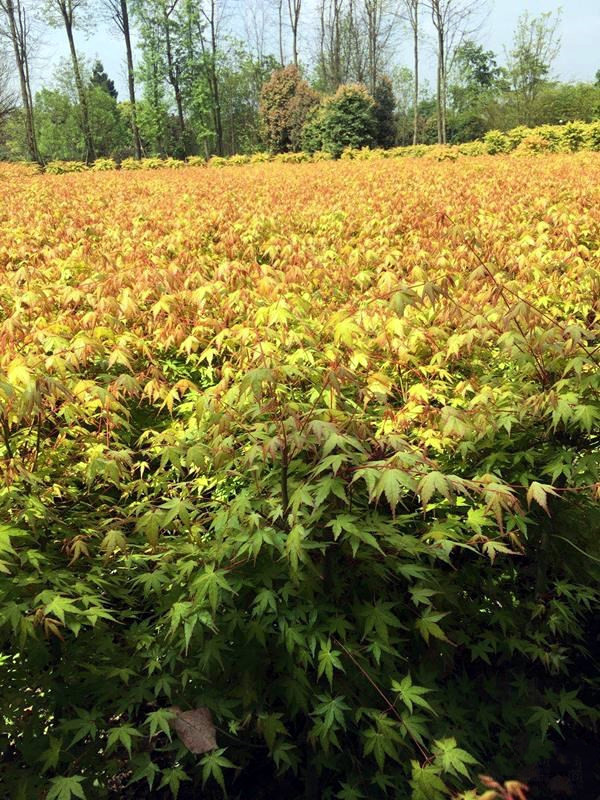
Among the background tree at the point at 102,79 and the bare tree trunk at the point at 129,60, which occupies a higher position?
the background tree at the point at 102,79

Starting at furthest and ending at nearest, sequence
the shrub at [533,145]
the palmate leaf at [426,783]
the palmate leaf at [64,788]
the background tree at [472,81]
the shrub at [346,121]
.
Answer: the background tree at [472,81], the shrub at [346,121], the shrub at [533,145], the palmate leaf at [426,783], the palmate leaf at [64,788]

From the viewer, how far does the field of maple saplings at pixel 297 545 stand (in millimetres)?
1906

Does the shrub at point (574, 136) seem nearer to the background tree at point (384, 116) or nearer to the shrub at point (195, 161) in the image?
the background tree at point (384, 116)

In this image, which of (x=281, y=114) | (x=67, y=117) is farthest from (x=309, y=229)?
(x=67, y=117)

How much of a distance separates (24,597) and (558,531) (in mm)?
2087

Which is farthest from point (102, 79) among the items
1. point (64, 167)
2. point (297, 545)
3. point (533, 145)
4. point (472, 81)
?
point (297, 545)

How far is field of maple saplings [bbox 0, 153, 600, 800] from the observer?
6.25 feet

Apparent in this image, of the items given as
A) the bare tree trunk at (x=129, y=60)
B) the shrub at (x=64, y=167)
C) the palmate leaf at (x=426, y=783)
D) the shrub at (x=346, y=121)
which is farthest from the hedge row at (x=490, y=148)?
the palmate leaf at (x=426, y=783)

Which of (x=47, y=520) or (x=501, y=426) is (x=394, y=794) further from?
(x=47, y=520)

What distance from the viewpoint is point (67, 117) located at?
197ft

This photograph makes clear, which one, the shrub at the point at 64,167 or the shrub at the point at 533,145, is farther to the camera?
the shrub at the point at 64,167

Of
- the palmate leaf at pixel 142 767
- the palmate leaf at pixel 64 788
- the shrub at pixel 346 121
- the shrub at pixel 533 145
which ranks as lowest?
the palmate leaf at pixel 142 767

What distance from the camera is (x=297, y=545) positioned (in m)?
1.80

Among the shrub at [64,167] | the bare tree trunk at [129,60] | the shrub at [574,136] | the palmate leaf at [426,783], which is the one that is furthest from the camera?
the bare tree trunk at [129,60]
